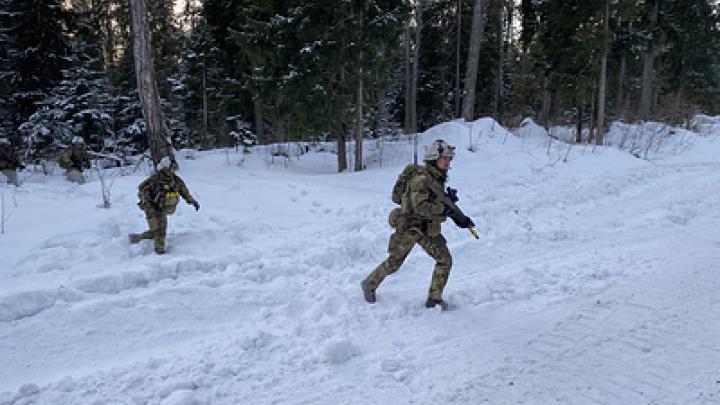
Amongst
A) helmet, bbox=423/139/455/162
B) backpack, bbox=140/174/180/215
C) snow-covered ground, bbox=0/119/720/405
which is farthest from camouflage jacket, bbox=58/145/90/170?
helmet, bbox=423/139/455/162

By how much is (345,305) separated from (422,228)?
1217 mm

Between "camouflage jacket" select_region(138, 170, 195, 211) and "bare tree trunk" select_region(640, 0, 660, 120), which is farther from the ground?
"bare tree trunk" select_region(640, 0, 660, 120)

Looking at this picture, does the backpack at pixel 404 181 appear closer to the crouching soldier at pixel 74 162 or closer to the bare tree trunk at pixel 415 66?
the crouching soldier at pixel 74 162

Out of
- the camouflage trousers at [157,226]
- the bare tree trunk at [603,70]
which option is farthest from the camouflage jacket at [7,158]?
the bare tree trunk at [603,70]

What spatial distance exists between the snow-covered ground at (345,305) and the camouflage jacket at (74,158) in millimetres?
3463

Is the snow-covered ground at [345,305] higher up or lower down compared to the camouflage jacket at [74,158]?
lower down

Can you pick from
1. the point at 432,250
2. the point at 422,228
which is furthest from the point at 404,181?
the point at 432,250

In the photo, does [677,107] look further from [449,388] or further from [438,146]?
[449,388]

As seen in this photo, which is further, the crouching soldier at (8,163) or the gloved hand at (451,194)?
the crouching soldier at (8,163)

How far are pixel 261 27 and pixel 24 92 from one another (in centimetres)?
1276

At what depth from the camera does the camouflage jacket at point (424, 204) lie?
4.79m

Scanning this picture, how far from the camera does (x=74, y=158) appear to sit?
12.8 metres

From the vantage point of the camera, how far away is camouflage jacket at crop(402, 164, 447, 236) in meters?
4.79

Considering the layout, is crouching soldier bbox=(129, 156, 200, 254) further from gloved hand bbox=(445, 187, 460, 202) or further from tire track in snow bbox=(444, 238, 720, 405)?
Answer: tire track in snow bbox=(444, 238, 720, 405)
